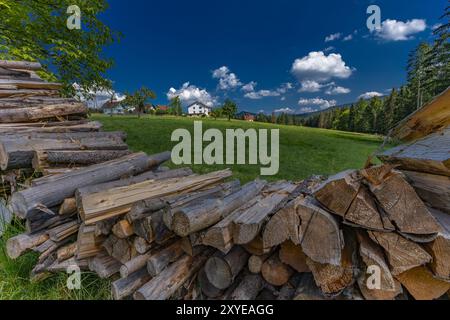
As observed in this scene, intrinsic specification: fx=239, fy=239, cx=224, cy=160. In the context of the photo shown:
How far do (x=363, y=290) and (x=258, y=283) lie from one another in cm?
88

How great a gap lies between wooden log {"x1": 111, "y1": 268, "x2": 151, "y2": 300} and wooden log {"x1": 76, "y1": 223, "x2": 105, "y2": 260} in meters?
0.57

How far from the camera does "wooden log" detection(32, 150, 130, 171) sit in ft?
10.6

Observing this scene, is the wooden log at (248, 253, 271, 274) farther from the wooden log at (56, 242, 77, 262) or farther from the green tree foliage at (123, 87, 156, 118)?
the green tree foliage at (123, 87, 156, 118)

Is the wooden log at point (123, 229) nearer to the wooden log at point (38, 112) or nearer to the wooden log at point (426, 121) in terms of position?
the wooden log at point (38, 112)

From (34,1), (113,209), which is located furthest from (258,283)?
(34,1)

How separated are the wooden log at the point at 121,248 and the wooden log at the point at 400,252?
2.17m

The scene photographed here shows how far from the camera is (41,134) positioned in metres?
3.61

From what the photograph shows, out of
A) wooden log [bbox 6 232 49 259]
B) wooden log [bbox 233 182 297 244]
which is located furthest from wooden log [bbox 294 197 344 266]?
wooden log [bbox 6 232 49 259]

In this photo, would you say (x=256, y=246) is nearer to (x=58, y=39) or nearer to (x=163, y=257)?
(x=163, y=257)

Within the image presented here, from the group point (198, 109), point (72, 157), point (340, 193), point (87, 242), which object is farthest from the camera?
point (198, 109)

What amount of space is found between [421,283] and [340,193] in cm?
93

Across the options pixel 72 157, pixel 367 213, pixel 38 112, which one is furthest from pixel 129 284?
pixel 38 112

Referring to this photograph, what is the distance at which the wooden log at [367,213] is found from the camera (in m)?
1.69
